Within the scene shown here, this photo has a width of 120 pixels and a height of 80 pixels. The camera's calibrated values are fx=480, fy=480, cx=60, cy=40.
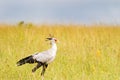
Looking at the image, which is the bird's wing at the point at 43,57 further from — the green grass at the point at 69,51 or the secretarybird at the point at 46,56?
the green grass at the point at 69,51

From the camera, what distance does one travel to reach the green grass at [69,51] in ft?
22.4

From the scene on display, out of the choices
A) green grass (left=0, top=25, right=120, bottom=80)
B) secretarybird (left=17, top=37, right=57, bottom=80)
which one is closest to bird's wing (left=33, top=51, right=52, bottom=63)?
secretarybird (left=17, top=37, right=57, bottom=80)

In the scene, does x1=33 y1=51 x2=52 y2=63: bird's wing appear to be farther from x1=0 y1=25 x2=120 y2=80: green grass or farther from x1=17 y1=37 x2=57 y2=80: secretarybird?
x1=0 y1=25 x2=120 y2=80: green grass

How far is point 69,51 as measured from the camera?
872 centimetres

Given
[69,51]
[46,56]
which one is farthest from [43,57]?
[69,51]

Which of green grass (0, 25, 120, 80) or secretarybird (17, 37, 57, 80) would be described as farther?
green grass (0, 25, 120, 80)

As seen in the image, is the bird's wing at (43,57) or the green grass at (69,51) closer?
the bird's wing at (43,57)

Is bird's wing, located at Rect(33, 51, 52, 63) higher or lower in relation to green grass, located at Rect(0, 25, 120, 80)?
higher

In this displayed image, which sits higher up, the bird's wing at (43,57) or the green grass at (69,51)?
the bird's wing at (43,57)

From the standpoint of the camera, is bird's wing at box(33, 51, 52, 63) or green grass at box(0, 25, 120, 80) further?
green grass at box(0, 25, 120, 80)

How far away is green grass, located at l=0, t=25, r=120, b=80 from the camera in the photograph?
6.84 metres

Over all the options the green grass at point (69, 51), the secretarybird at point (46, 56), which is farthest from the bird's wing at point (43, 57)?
the green grass at point (69, 51)

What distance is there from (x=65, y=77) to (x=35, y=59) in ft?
1.76

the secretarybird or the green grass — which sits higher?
the secretarybird
